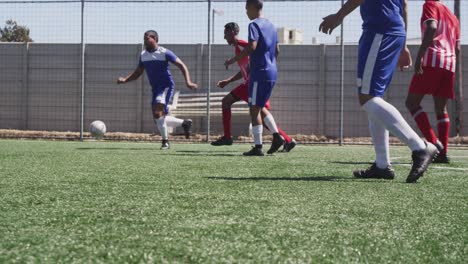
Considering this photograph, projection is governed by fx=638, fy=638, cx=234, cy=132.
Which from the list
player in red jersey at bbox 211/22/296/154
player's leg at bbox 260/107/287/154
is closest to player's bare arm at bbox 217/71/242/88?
player in red jersey at bbox 211/22/296/154

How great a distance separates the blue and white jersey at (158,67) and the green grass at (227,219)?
5.26m

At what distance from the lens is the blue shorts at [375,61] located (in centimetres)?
425

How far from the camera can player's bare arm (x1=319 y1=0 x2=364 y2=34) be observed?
4.14 metres

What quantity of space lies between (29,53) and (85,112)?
8.59 feet

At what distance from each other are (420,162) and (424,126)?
2.35 meters

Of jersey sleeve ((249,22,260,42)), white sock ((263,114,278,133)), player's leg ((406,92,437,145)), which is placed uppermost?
jersey sleeve ((249,22,260,42))

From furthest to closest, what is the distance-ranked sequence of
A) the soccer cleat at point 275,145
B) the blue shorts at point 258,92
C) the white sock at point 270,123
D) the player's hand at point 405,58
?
the white sock at point 270,123
the soccer cleat at point 275,145
the blue shorts at point 258,92
the player's hand at point 405,58

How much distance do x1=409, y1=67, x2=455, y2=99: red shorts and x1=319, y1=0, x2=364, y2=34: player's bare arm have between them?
7.62 ft

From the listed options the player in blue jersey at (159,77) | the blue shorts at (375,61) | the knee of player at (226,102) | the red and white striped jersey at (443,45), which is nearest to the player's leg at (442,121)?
the red and white striped jersey at (443,45)

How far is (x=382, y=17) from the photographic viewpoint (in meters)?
4.32

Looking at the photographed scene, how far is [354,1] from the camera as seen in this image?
423cm

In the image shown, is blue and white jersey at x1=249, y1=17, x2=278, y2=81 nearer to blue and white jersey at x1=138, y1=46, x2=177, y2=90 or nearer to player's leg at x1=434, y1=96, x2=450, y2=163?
player's leg at x1=434, y1=96, x2=450, y2=163

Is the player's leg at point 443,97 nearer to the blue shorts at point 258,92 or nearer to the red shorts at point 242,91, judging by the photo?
the blue shorts at point 258,92

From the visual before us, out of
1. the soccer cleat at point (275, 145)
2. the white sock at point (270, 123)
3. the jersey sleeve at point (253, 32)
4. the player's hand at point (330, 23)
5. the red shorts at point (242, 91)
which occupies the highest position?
the jersey sleeve at point (253, 32)
